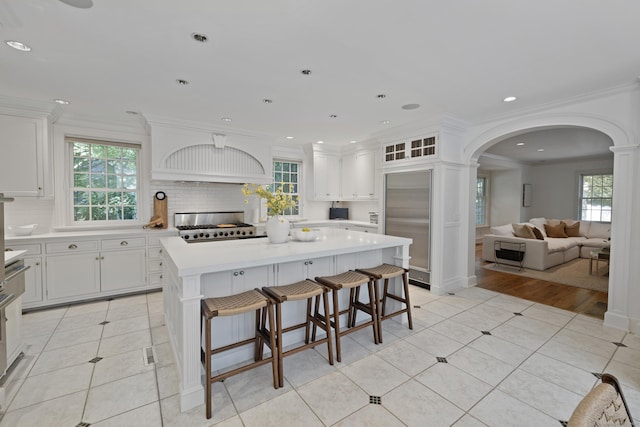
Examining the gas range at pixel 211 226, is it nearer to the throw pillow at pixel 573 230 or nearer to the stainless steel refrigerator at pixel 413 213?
the stainless steel refrigerator at pixel 413 213

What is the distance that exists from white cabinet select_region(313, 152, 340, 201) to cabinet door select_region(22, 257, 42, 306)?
433cm

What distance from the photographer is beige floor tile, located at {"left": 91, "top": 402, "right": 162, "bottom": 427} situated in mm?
1774

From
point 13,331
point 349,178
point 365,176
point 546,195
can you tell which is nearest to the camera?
point 13,331

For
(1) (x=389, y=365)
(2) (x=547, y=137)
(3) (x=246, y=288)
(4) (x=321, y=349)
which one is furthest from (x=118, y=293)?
(2) (x=547, y=137)

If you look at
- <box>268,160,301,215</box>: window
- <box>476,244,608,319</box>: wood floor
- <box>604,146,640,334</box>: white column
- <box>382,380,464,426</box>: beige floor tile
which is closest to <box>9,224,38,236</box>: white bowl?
<box>268,160,301,215</box>: window

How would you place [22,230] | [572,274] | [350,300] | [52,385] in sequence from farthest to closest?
[572,274], [22,230], [350,300], [52,385]

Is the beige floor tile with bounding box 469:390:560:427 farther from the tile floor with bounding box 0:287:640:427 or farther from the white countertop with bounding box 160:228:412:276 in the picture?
the white countertop with bounding box 160:228:412:276

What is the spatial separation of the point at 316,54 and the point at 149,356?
296 cm

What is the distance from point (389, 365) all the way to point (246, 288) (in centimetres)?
136

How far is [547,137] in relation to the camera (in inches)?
219

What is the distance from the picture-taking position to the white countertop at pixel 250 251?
1.99 m

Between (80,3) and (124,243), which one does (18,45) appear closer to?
(80,3)

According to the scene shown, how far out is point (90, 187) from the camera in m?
4.30

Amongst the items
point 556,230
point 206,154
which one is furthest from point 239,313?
point 556,230
